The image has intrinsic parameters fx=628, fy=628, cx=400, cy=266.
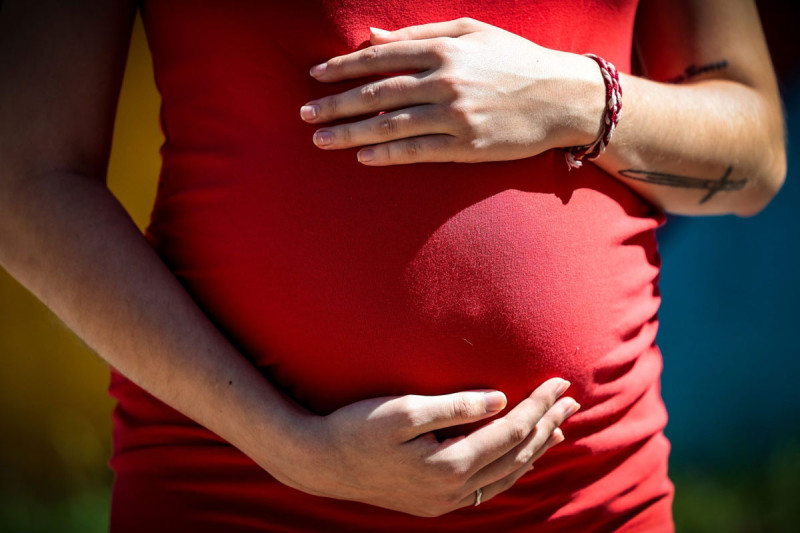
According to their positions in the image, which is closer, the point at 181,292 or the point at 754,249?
the point at 181,292

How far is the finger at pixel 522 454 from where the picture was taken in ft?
2.73

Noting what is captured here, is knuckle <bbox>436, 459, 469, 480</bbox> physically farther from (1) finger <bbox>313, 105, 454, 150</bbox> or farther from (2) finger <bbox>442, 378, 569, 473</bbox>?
(1) finger <bbox>313, 105, 454, 150</bbox>

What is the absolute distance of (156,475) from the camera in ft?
2.93

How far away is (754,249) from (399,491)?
1406 mm

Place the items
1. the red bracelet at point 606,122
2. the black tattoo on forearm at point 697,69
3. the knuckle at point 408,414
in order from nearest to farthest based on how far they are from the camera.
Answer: the knuckle at point 408,414
the red bracelet at point 606,122
the black tattoo on forearm at point 697,69

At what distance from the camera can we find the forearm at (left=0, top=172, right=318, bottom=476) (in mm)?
806

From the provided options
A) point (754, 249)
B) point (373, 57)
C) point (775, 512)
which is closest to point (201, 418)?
point (373, 57)

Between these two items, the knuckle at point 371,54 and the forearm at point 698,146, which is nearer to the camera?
the knuckle at point 371,54

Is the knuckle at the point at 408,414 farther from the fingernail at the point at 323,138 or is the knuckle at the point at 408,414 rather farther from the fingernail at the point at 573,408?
the fingernail at the point at 323,138

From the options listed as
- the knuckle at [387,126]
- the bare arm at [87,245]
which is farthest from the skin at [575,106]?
the bare arm at [87,245]

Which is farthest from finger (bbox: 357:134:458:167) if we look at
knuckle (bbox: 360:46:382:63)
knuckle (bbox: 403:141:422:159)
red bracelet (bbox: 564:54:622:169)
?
red bracelet (bbox: 564:54:622:169)

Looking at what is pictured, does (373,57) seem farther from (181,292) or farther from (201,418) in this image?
(201,418)

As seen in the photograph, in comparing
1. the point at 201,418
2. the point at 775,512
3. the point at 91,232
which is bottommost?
the point at 775,512

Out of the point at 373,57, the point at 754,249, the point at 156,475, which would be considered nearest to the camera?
the point at 373,57
